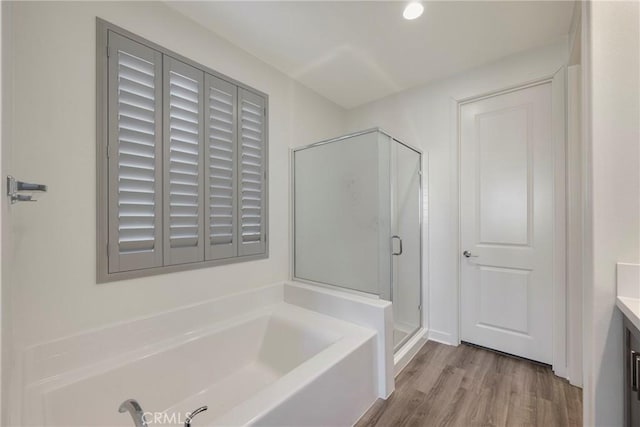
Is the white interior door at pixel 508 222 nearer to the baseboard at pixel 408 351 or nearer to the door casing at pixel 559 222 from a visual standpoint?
the door casing at pixel 559 222

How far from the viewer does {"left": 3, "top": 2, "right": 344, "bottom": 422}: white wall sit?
123 centimetres

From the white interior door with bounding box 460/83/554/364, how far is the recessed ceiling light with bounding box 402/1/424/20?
1.07 meters

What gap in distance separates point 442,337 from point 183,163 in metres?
2.67

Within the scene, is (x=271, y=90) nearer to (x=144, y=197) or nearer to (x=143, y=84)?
(x=143, y=84)

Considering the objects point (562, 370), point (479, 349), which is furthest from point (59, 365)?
point (562, 370)

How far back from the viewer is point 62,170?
1.35 meters

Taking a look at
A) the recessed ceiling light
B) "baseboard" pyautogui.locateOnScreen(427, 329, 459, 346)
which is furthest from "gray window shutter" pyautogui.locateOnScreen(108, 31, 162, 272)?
"baseboard" pyautogui.locateOnScreen(427, 329, 459, 346)

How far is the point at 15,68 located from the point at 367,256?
2204 millimetres

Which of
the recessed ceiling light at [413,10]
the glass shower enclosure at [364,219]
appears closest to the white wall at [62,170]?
the glass shower enclosure at [364,219]

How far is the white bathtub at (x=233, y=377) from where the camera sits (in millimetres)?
1217

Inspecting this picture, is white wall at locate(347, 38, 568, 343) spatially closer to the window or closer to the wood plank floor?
the wood plank floor

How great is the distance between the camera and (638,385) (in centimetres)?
97

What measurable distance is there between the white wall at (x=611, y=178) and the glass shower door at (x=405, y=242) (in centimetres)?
121

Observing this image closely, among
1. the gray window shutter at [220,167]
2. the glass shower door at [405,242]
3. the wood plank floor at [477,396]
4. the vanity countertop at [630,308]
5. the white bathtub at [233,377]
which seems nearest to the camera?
the vanity countertop at [630,308]
